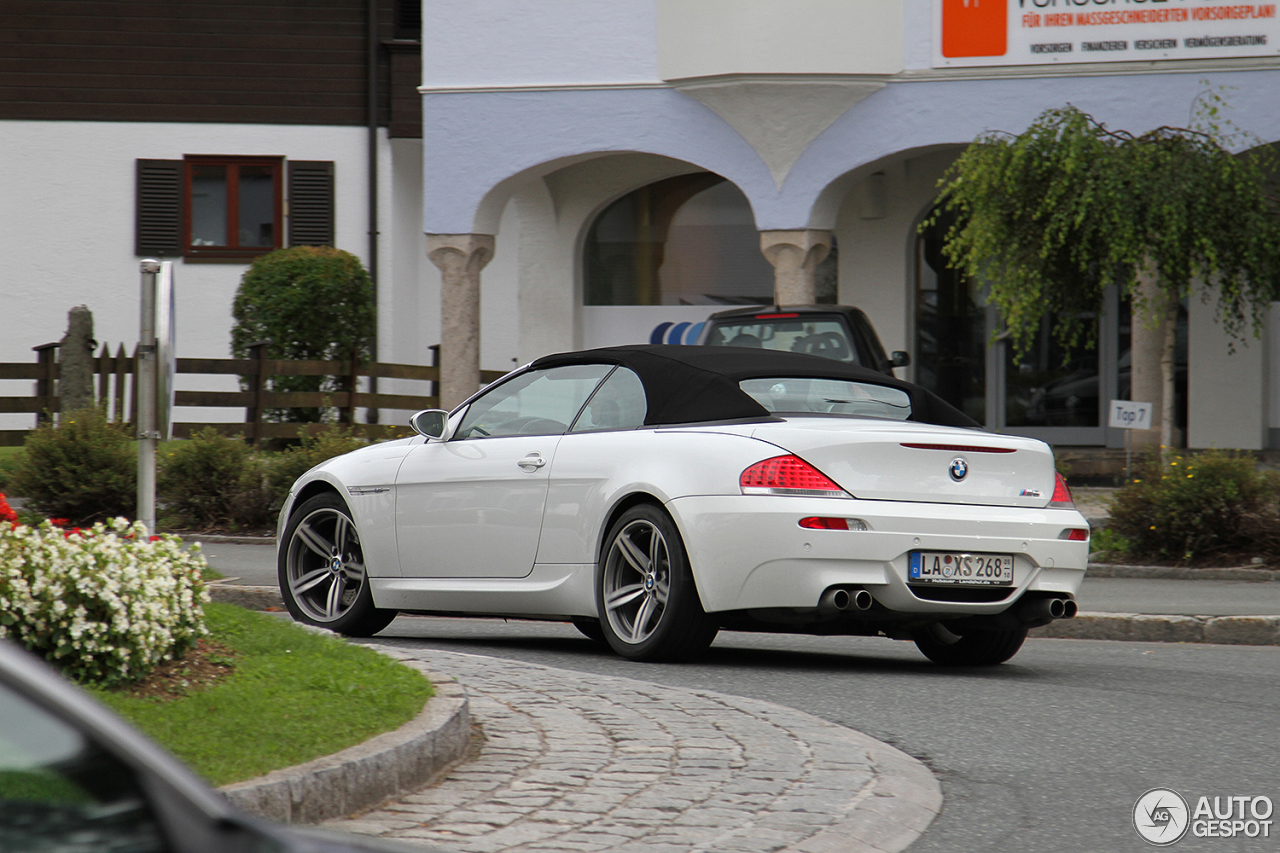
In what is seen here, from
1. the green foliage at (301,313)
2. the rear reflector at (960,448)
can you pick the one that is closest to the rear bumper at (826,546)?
the rear reflector at (960,448)

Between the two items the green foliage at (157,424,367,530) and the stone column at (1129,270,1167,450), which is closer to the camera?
the green foliage at (157,424,367,530)

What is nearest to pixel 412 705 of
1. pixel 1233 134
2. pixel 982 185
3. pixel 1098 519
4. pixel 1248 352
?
pixel 1098 519

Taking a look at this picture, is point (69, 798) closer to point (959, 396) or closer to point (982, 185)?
point (982, 185)

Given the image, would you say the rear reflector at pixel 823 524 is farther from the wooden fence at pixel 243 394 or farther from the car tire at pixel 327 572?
the wooden fence at pixel 243 394

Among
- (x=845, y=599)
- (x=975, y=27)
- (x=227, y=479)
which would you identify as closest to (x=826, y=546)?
(x=845, y=599)

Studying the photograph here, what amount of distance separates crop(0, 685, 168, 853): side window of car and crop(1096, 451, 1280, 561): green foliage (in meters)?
12.6

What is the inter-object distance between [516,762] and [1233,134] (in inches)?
596

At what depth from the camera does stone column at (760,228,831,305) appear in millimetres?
20188

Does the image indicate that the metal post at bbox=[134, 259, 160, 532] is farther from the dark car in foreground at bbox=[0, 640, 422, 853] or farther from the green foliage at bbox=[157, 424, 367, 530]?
the green foliage at bbox=[157, 424, 367, 530]

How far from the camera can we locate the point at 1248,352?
2138cm

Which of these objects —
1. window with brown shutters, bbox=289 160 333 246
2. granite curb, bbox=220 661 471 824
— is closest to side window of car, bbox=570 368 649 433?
granite curb, bbox=220 661 471 824

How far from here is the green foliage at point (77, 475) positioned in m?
15.4

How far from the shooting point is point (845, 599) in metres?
7.10

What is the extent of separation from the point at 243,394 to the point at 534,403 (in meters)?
12.9
